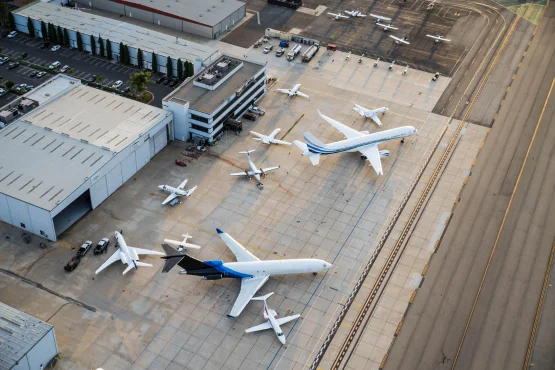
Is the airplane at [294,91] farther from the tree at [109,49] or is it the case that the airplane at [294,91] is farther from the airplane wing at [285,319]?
the airplane wing at [285,319]

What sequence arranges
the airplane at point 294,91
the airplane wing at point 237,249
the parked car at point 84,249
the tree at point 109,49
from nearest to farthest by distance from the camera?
the airplane wing at point 237,249 → the parked car at point 84,249 → the airplane at point 294,91 → the tree at point 109,49

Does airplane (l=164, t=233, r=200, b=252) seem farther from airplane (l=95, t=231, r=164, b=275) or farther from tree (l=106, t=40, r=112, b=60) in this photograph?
tree (l=106, t=40, r=112, b=60)

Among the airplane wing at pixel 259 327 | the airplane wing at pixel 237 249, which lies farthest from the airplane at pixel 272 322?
the airplane wing at pixel 237 249

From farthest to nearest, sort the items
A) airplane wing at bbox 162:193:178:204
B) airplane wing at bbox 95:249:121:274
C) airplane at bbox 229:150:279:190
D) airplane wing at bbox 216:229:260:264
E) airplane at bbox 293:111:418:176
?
airplane at bbox 293:111:418:176
airplane at bbox 229:150:279:190
airplane wing at bbox 162:193:178:204
airplane wing at bbox 216:229:260:264
airplane wing at bbox 95:249:121:274

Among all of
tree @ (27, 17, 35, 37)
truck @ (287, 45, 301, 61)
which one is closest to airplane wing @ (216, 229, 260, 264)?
truck @ (287, 45, 301, 61)

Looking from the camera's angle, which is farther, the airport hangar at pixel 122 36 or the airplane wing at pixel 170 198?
the airport hangar at pixel 122 36

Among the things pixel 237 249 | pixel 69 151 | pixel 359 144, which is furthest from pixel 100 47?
pixel 237 249
